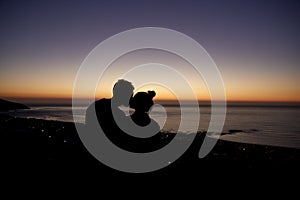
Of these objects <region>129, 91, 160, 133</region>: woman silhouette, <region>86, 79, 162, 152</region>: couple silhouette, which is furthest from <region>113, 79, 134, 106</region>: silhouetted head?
<region>129, 91, 160, 133</region>: woman silhouette

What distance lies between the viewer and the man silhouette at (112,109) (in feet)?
13.0

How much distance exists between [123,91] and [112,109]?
448 mm

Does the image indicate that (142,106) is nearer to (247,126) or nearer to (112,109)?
(112,109)

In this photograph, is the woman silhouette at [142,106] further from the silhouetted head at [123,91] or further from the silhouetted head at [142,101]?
the silhouetted head at [123,91]

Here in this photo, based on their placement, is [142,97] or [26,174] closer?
[142,97]

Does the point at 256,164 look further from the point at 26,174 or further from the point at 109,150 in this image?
the point at 26,174

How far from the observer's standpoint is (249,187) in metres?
7.75

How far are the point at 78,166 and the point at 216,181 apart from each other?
484 centimetres

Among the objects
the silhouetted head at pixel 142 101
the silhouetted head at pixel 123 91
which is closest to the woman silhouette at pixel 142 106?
the silhouetted head at pixel 142 101

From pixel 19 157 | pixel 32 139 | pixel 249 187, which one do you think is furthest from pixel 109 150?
pixel 32 139

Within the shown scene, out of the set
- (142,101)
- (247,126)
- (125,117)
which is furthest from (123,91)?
(247,126)

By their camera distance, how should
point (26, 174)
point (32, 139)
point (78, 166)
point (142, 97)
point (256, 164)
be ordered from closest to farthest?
1. point (142, 97)
2. point (26, 174)
3. point (78, 166)
4. point (32, 139)
5. point (256, 164)

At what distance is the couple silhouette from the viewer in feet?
13.0

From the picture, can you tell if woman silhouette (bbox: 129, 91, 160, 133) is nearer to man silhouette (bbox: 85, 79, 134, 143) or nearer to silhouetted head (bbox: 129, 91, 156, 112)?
silhouetted head (bbox: 129, 91, 156, 112)
